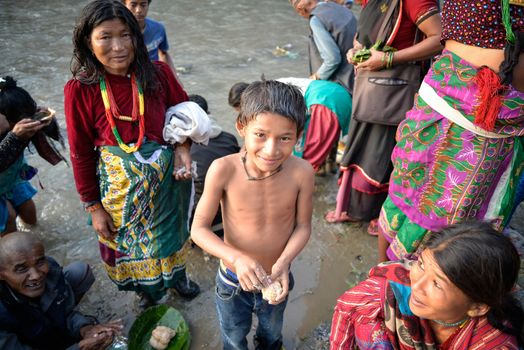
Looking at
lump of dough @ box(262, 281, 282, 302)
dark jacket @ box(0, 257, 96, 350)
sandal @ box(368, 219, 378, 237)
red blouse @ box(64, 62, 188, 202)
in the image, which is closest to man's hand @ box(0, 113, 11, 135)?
red blouse @ box(64, 62, 188, 202)

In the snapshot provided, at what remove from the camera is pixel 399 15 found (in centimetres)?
230

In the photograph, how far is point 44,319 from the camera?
6.62ft

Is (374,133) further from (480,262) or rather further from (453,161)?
(480,262)

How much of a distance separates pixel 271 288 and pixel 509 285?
2.67 ft

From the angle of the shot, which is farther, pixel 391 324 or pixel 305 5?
pixel 305 5

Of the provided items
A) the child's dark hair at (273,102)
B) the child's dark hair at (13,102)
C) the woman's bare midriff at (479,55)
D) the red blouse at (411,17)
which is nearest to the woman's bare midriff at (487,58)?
the woman's bare midriff at (479,55)

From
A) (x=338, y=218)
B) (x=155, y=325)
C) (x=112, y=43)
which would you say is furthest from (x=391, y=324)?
(x=338, y=218)

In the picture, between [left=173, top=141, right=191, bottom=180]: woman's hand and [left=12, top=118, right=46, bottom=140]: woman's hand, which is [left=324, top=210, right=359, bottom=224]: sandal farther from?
[left=12, top=118, right=46, bottom=140]: woman's hand

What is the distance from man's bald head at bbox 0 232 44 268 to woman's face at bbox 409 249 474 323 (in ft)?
5.82

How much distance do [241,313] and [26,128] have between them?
1.53 meters

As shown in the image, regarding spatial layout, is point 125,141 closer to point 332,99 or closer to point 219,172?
point 219,172

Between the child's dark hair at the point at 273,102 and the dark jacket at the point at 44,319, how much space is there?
145 cm

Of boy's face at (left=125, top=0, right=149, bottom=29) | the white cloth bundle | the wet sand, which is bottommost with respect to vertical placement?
the wet sand

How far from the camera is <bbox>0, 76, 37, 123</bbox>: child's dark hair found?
226 centimetres
